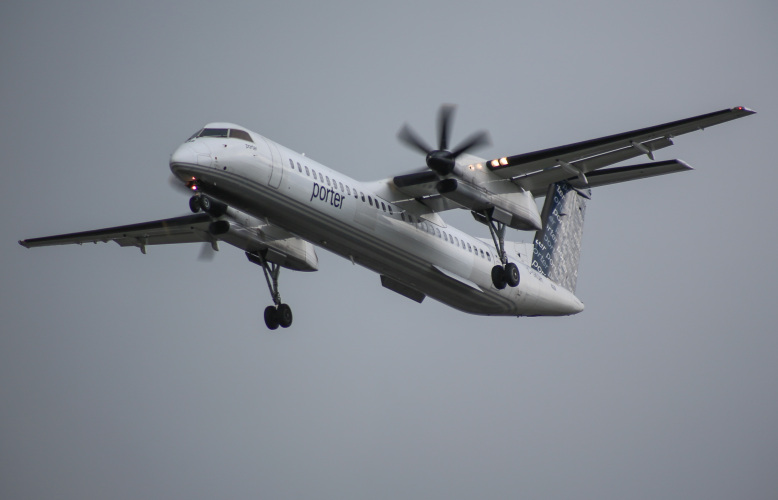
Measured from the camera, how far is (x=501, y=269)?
62.0ft

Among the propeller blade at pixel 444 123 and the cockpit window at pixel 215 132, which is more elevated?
the propeller blade at pixel 444 123

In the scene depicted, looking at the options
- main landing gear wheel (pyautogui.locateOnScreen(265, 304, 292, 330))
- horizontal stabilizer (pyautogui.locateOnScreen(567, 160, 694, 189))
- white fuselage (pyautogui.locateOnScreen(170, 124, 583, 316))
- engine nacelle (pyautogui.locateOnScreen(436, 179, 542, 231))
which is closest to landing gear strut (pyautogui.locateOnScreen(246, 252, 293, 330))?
main landing gear wheel (pyautogui.locateOnScreen(265, 304, 292, 330))

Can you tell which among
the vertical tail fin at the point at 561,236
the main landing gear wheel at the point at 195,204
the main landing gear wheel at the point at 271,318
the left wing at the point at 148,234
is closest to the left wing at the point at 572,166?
the vertical tail fin at the point at 561,236

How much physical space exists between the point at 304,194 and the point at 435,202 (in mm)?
3219

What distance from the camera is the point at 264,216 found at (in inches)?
668

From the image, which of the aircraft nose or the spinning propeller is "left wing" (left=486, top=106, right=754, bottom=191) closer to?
the spinning propeller

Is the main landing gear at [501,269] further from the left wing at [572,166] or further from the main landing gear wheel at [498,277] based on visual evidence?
the left wing at [572,166]

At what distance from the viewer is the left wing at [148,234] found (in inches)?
803

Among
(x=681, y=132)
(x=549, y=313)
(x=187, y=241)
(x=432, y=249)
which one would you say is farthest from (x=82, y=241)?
(x=681, y=132)

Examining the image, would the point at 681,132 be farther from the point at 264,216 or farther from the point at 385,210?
the point at 264,216

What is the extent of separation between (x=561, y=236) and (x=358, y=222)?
6742 mm

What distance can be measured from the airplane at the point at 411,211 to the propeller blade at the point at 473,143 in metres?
0.02

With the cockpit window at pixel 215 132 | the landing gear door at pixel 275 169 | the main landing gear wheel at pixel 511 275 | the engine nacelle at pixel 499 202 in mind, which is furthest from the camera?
the main landing gear wheel at pixel 511 275

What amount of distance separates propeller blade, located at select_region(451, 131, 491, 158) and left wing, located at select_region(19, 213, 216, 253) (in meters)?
5.54
